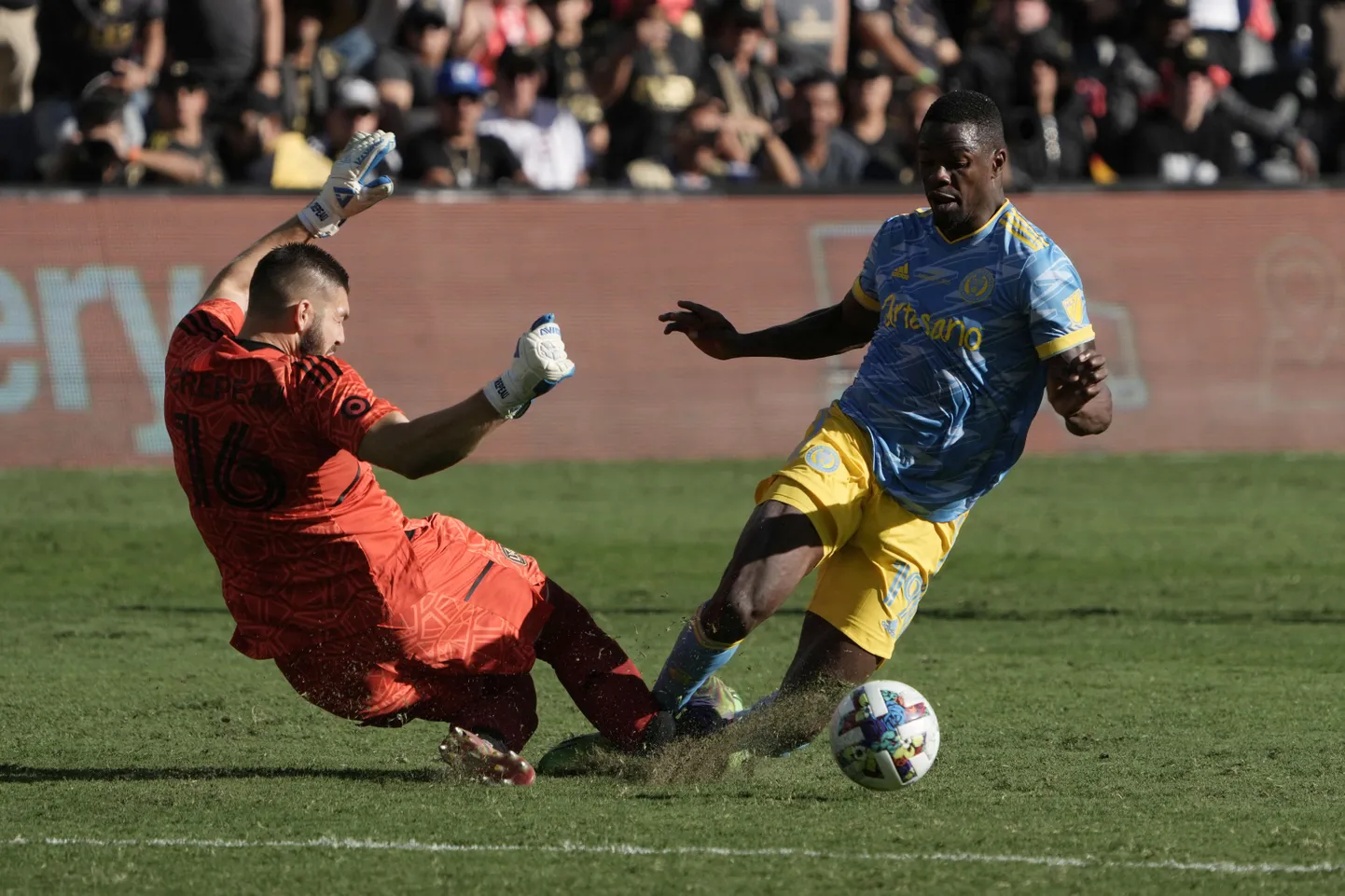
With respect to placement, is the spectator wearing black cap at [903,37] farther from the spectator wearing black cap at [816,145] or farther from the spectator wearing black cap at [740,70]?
the spectator wearing black cap at [816,145]

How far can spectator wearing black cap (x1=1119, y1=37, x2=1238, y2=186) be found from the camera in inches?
690

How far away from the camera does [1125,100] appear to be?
18922 mm

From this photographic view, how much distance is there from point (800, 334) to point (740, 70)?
1138 cm

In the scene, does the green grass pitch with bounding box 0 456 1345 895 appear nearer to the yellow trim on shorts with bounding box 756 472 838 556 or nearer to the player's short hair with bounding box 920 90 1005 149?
the yellow trim on shorts with bounding box 756 472 838 556

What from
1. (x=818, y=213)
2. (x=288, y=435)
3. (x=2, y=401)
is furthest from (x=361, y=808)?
(x=818, y=213)

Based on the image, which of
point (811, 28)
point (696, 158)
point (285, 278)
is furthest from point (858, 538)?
point (811, 28)

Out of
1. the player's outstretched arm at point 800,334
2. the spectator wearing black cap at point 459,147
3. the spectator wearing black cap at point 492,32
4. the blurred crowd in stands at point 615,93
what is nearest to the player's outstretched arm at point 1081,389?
the player's outstretched arm at point 800,334

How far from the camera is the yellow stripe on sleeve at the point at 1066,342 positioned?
6.06 meters

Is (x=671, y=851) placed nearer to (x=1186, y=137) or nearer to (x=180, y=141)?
(x=180, y=141)

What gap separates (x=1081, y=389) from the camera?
5891 mm

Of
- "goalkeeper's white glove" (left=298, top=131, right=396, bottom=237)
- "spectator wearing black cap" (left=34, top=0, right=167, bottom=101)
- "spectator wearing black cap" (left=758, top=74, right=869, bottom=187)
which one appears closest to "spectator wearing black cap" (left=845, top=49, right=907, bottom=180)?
"spectator wearing black cap" (left=758, top=74, right=869, bottom=187)

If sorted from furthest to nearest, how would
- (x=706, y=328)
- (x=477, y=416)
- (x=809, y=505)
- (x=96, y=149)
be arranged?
1. (x=96, y=149)
2. (x=706, y=328)
3. (x=809, y=505)
4. (x=477, y=416)

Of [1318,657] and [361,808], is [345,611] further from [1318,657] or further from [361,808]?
[1318,657]

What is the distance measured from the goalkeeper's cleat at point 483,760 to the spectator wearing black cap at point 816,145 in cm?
1106
